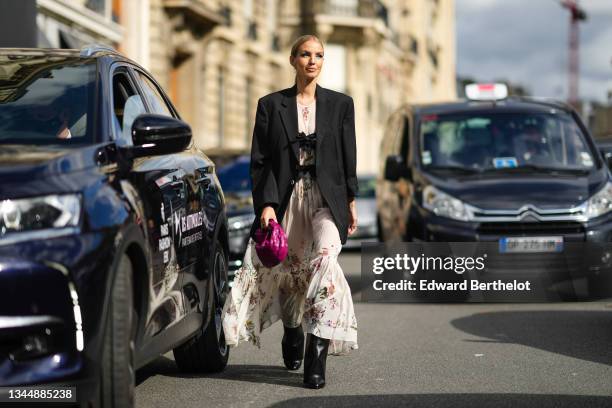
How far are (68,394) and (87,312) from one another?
30 cm

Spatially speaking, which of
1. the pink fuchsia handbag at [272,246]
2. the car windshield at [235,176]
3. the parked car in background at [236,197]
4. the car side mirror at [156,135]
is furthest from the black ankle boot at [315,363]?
the car windshield at [235,176]

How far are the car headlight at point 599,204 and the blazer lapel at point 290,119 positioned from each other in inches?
213

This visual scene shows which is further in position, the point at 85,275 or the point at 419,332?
the point at 419,332

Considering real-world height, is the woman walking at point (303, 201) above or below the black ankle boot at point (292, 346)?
above

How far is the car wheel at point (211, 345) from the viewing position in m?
7.58

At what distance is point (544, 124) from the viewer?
1378cm

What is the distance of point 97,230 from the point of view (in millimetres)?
5055

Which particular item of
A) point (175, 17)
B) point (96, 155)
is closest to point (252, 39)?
point (175, 17)

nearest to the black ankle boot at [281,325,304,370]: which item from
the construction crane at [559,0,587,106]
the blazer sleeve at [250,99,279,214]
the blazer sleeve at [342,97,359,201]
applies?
the blazer sleeve at [250,99,279,214]

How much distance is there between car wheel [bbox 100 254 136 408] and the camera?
5.12 m

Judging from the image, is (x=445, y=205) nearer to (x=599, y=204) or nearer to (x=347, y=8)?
(x=599, y=204)

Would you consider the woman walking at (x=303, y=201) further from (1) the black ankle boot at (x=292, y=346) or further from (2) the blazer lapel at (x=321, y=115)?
(1) the black ankle boot at (x=292, y=346)

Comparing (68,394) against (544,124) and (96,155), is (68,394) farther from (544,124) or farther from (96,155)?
(544,124)

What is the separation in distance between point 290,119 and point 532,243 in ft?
16.7
